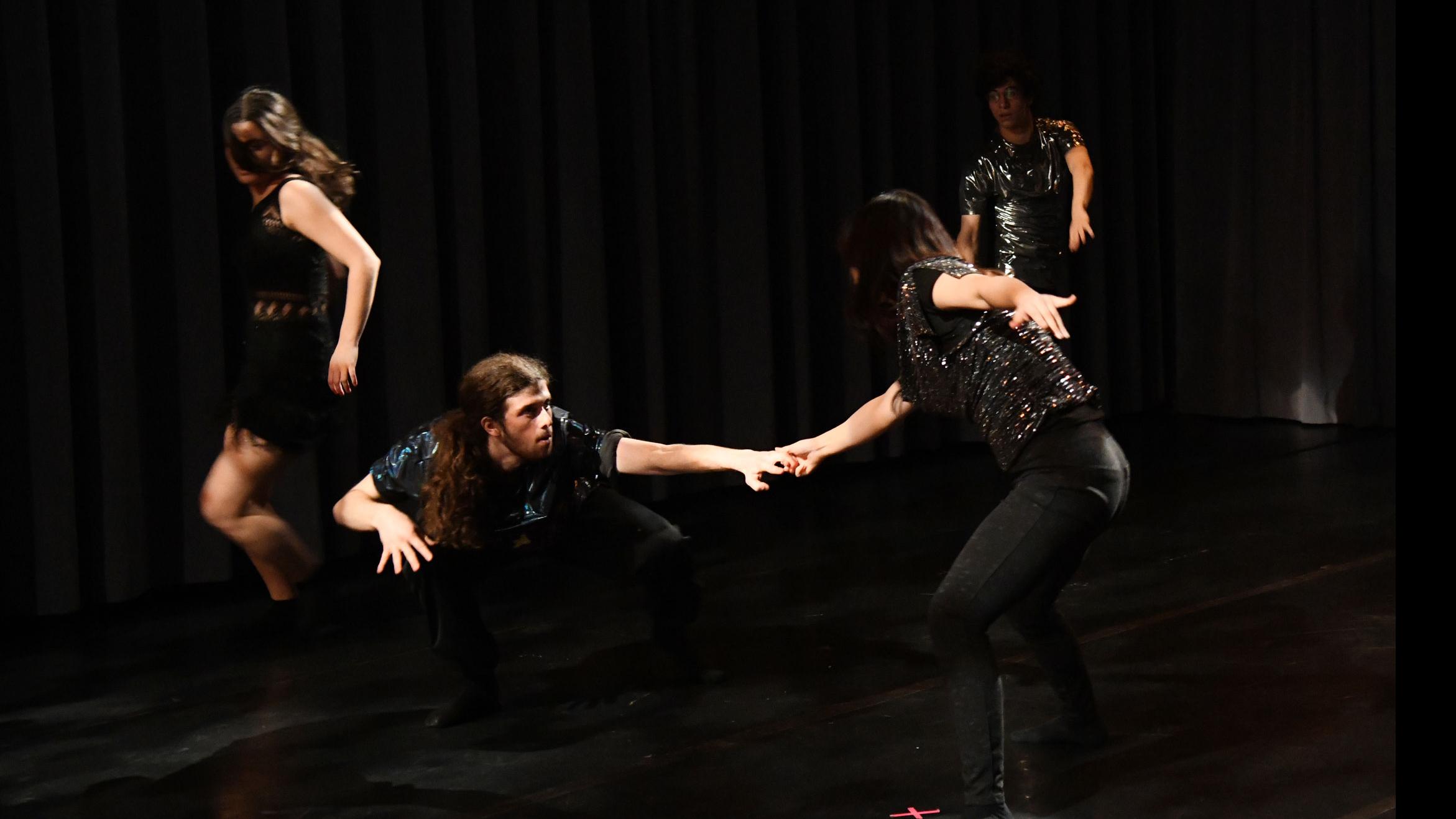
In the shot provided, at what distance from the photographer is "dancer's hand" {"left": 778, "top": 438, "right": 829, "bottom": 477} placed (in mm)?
2918

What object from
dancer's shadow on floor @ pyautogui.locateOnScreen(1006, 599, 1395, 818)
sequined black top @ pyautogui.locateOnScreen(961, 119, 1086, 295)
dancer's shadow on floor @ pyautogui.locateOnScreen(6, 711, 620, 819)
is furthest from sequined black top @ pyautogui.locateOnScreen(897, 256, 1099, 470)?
sequined black top @ pyautogui.locateOnScreen(961, 119, 1086, 295)

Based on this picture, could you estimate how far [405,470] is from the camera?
10.5ft

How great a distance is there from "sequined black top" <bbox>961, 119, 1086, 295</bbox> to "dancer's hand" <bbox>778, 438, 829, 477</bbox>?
2.19 metres

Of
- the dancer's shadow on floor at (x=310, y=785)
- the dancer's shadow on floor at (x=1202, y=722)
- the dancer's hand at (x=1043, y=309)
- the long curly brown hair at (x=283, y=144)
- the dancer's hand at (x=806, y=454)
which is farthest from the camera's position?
the long curly brown hair at (x=283, y=144)

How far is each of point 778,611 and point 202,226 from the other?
1.98 meters

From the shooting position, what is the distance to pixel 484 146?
5086 mm

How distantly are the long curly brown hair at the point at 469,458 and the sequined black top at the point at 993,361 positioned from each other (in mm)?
896

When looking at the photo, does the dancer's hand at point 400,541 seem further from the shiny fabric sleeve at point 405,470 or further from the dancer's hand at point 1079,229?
the dancer's hand at point 1079,229

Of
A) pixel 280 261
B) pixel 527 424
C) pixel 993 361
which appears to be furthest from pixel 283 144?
pixel 993 361

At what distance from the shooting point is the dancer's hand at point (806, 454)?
2918 mm

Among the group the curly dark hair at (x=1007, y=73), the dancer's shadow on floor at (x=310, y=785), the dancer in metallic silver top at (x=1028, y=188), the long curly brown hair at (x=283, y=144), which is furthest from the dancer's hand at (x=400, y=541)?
the curly dark hair at (x=1007, y=73)

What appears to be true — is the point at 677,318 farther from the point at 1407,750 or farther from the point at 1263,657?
the point at 1407,750

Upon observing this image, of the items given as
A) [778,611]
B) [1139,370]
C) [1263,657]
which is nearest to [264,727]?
[778,611]

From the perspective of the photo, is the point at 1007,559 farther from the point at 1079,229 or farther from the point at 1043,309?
the point at 1079,229
